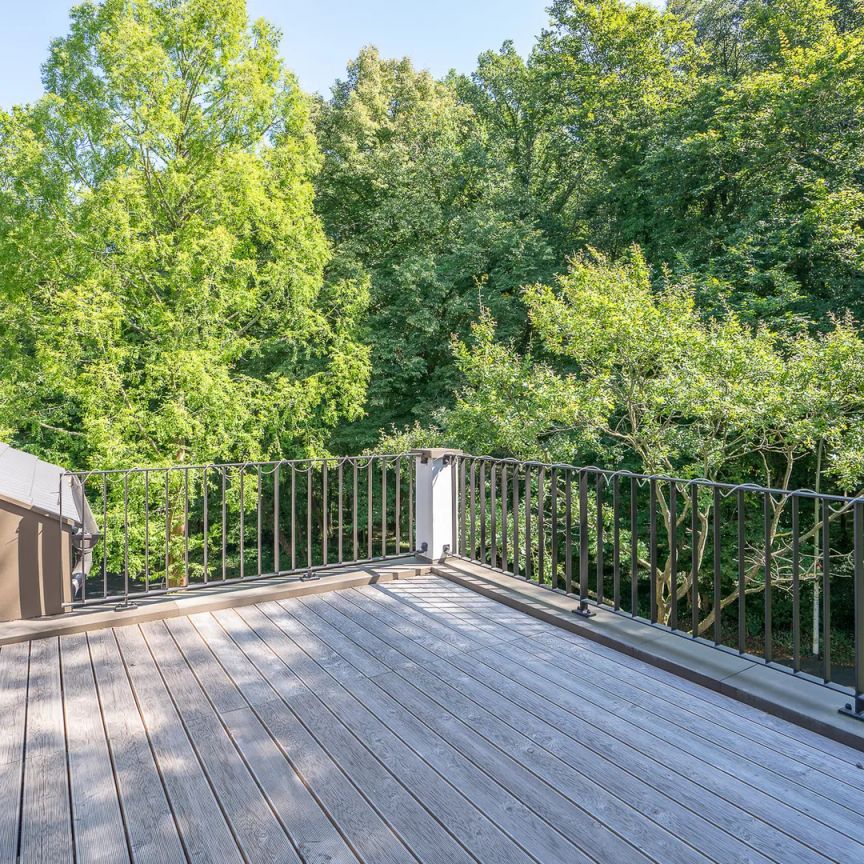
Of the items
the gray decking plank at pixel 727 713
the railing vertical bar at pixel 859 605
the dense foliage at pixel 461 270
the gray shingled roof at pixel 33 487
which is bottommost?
the gray decking plank at pixel 727 713

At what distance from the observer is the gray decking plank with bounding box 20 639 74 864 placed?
1.65 meters

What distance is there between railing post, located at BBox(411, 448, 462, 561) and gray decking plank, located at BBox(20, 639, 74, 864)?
2.38m

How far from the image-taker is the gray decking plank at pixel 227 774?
1646mm

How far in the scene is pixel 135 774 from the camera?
197 centimetres

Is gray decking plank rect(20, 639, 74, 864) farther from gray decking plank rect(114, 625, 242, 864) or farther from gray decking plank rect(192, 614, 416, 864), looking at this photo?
gray decking plank rect(192, 614, 416, 864)

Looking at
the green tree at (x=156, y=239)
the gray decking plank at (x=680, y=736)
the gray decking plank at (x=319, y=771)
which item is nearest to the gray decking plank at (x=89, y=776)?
the gray decking plank at (x=319, y=771)

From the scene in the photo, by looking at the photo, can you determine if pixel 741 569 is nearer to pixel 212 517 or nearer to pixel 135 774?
pixel 135 774

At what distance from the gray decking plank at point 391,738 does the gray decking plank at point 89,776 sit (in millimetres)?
794

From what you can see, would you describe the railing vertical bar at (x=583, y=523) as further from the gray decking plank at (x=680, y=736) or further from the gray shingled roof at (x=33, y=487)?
the gray shingled roof at (x=33, y=487)

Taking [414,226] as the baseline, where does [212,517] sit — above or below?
below

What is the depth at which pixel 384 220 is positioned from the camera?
13188 mm

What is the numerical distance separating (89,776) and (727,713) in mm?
2287

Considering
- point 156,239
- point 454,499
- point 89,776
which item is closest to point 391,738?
point 89,776

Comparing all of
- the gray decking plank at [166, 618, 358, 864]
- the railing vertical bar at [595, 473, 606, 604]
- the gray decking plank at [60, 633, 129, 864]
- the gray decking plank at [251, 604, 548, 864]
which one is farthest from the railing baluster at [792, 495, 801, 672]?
the gray decking plank at [60, 633, 129, 864]
